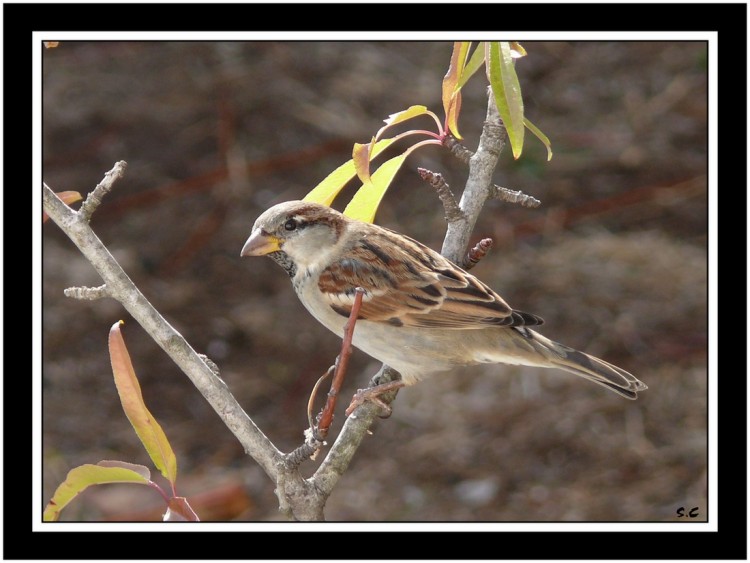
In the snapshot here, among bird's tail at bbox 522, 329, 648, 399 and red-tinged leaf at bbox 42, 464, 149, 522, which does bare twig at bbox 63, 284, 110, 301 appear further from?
bird's tail at bbox 522, 329, 648, 399

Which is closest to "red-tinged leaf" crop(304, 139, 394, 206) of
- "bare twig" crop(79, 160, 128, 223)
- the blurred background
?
"bare twig" crop(79, 160, 128, 223)

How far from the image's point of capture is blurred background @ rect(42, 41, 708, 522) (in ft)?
13.2

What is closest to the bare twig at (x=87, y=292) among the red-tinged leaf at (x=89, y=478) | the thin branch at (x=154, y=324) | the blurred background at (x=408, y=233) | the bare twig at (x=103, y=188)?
the thin branch at (x=154, y=324)

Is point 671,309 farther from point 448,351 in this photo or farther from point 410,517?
point 448,351

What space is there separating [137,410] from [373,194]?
2.08 feet

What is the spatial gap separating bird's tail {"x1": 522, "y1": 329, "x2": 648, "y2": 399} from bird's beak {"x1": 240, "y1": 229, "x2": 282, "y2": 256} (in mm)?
698

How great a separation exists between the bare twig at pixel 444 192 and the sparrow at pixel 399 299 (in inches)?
9.4

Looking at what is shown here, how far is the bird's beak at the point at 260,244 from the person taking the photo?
89.0 inches

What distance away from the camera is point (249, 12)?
5.94ft

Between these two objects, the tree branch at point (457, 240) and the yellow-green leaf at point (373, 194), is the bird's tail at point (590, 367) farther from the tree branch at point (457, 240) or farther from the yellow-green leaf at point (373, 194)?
the yellow-green leaf at point (373, 194)

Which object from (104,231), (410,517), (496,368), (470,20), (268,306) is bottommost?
(410,517)

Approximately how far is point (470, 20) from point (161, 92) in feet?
12.0

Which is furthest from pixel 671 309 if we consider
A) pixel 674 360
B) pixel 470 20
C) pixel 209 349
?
pixel 470 20

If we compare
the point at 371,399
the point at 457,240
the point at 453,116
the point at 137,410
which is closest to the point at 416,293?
the point at 457,240
